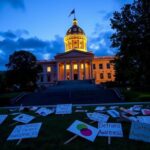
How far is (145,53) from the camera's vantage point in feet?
87.4

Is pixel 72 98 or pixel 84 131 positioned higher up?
pixel 72 98

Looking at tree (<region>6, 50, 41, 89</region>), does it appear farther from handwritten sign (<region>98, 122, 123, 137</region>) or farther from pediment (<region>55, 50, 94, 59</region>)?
handwritten sign (<region>98, 122, 123, 137</region>)

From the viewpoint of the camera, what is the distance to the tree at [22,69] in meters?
45.7

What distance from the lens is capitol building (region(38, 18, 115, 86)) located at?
283ft

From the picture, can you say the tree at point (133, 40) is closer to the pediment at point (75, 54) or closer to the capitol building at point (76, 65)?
the capitol building at point (76, 65)

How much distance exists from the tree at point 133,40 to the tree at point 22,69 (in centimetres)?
2110

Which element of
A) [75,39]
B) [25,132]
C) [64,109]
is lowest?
[25,132]

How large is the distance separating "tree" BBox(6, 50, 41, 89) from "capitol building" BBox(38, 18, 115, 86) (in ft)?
113

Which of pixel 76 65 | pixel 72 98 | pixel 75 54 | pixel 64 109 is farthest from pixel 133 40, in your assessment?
pixel 76 65

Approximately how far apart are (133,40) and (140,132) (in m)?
19.5

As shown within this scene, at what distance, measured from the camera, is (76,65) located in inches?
3504

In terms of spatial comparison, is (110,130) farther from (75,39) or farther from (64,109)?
(75,39)

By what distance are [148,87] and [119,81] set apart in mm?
12766

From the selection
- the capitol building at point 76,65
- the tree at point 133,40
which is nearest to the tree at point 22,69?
the tree at point 133,40
